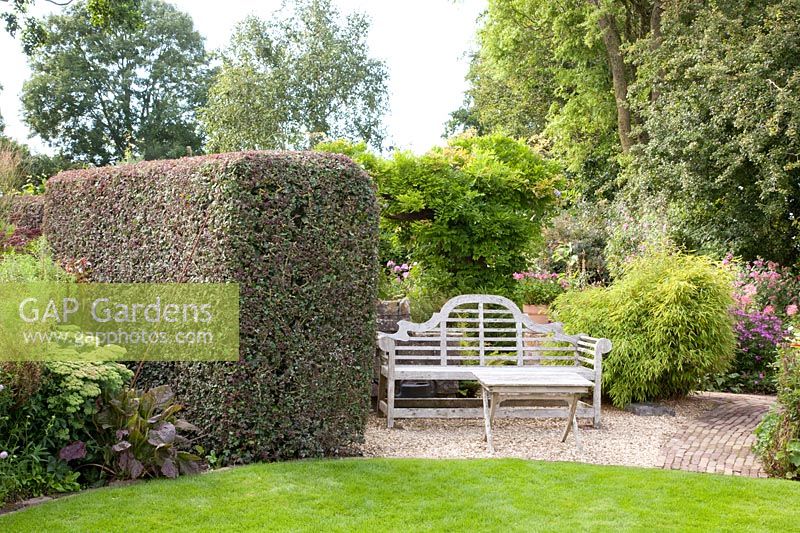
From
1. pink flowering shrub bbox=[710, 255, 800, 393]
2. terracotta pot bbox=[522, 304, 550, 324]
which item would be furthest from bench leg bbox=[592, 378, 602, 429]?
terracotta pot bbox=[522, 304, 550, 324]

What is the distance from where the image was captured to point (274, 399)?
5332mm

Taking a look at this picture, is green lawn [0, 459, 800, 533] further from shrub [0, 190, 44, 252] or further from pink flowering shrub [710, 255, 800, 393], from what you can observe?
shrub [0, 190, 44, 252]

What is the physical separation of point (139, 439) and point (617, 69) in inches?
571

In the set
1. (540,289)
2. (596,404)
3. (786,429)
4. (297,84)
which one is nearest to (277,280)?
(596,404)

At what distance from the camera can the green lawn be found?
13.4 ft

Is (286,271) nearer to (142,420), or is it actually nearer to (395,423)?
(142,420)

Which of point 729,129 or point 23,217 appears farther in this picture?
point 729,129

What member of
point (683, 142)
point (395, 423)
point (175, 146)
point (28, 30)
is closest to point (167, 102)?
point (175, 146)

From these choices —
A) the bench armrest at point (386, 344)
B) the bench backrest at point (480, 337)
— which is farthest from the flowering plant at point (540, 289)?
the bench armrest at point (386, 344)

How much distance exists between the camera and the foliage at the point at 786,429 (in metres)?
5.33

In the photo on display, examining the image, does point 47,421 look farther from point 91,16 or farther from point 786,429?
point 91,16

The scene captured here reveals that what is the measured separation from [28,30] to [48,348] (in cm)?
892

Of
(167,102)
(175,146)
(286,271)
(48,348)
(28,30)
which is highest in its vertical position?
(167,102)

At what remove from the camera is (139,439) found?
487cm
